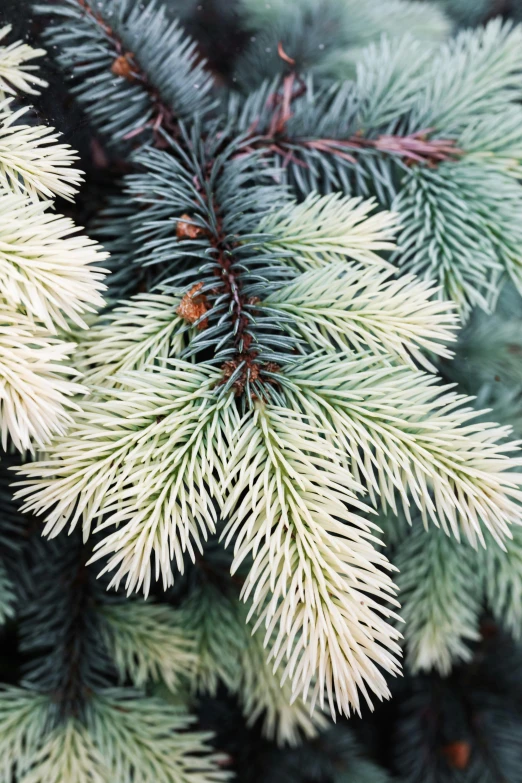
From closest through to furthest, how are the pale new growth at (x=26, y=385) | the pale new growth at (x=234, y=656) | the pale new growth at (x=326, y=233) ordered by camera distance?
1. the pale new growth at (x=26, y=385)
2. the pale new growth at (x=326, y=233)
3. the pale new growth at (x=234, y=656)

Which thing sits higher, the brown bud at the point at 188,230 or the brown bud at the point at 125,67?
the brown bud at the point at 125,67

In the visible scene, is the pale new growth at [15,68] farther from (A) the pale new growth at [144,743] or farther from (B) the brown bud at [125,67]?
(A) the pale new growth at [144,743]

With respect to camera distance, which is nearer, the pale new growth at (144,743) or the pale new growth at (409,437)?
the pale new growth at (409,437)

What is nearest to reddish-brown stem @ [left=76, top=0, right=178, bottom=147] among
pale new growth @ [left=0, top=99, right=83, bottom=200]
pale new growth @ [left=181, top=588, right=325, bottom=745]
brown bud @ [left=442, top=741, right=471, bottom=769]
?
pale new growth @ [left=0, top=99, right=83, bottom=200]

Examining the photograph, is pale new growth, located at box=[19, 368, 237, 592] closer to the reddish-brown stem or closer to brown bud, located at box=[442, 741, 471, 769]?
the reddish-brown stem

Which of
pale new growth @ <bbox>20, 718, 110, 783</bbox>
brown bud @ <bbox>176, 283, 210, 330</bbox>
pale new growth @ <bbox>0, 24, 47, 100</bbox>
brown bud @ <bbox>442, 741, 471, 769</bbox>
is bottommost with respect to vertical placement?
pale new growth @ <bbox>20, 718, 110, 783</bbox>

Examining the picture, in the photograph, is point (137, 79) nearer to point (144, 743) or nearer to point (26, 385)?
point (26, 385)

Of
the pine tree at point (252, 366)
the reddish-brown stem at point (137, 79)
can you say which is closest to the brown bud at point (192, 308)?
the pine tree at point (252, 366)

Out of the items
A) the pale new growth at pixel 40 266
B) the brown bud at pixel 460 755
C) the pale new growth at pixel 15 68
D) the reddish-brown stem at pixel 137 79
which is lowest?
the brown bud at pixel 460 755

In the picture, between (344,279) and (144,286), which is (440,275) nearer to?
(344,279)
